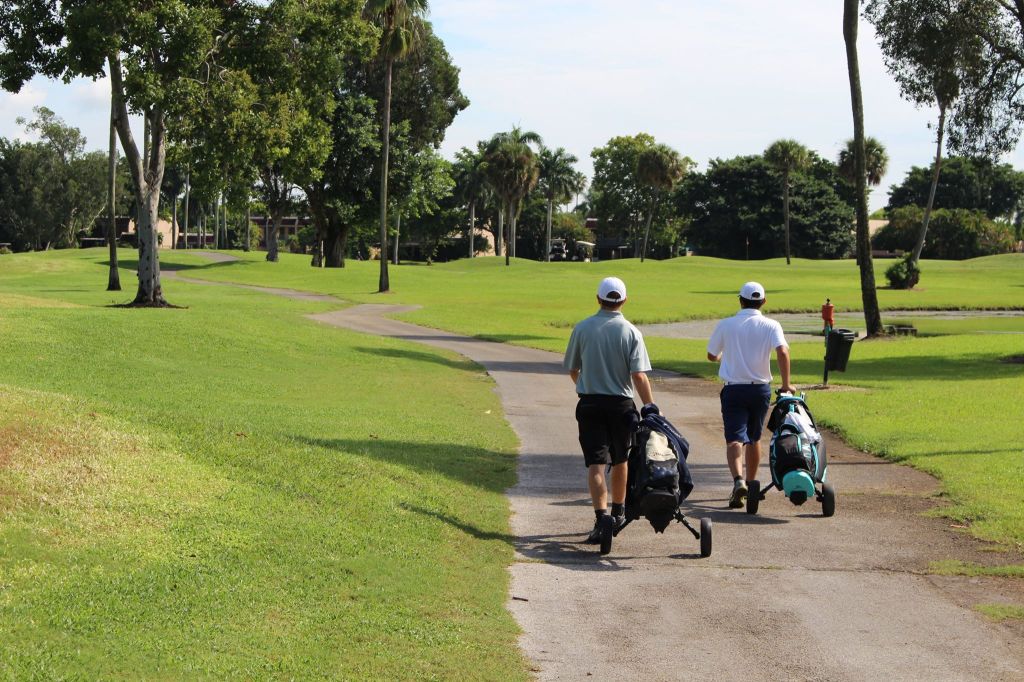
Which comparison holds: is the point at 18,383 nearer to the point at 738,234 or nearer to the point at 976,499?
the point at 976,499

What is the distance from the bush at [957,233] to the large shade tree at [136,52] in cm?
10105

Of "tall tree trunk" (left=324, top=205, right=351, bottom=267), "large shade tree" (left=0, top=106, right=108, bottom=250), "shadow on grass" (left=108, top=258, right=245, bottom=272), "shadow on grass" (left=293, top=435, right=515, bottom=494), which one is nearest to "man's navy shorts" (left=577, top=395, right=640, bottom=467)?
"shadow on grass" (left=293, top=435, right=515, bottom=494)

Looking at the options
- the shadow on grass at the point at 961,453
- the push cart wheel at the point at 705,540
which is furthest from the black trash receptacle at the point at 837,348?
the push cart wheel at the point at 705,540

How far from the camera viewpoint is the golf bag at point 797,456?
1065cm

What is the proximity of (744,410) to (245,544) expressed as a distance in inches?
205

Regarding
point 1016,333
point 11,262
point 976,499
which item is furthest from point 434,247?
point 976,499

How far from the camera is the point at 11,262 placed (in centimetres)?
7212

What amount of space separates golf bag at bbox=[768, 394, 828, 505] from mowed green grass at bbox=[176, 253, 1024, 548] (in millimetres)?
1405

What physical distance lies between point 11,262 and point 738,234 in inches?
2951

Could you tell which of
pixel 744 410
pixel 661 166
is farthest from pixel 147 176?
pixel 661 166

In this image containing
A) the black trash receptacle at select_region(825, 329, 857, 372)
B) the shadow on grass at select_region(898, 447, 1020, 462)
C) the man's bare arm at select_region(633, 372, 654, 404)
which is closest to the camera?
the man's bare arm at select_region(633, 372, 654, 404)

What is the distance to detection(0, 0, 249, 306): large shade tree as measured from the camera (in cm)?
3092

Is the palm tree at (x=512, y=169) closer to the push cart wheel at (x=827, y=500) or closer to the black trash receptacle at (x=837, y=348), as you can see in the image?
the black trash receptacle at (x=837, y=348)

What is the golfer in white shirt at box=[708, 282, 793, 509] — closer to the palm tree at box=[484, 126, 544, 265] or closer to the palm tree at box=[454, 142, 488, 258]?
the palm tree at box=[484, 126, 544, 265]
